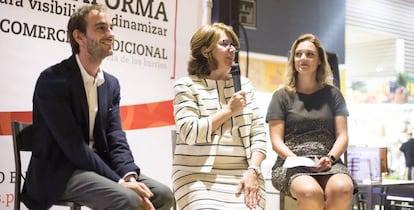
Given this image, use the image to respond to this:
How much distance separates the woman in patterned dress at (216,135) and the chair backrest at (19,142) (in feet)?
2.32

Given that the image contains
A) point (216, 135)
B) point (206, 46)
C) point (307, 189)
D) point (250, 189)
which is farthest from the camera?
point (307, 189)

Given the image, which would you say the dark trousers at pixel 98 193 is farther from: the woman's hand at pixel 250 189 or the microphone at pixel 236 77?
the microphone at pixel 236 77

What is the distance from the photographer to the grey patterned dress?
117 inches

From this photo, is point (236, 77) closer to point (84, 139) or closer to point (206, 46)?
point (206, 46)

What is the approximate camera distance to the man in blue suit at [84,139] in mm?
2141

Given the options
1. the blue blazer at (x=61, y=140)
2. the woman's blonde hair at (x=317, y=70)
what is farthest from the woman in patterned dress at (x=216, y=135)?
the woman's blonde hair at (x=317, y=70)

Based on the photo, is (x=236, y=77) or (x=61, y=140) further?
(x=236, y=77)

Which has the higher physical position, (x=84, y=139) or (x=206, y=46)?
(x=206, y=46)

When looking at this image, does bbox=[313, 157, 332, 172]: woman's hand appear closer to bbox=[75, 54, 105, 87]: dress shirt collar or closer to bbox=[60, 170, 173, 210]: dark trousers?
bbox=[60, 170, 173, 210]: dark trousers

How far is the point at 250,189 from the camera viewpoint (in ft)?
7.39

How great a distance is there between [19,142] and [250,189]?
1093 millimetres

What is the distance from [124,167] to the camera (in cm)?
230

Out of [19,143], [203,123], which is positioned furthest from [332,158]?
[19,143]

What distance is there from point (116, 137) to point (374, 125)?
22.6ft
